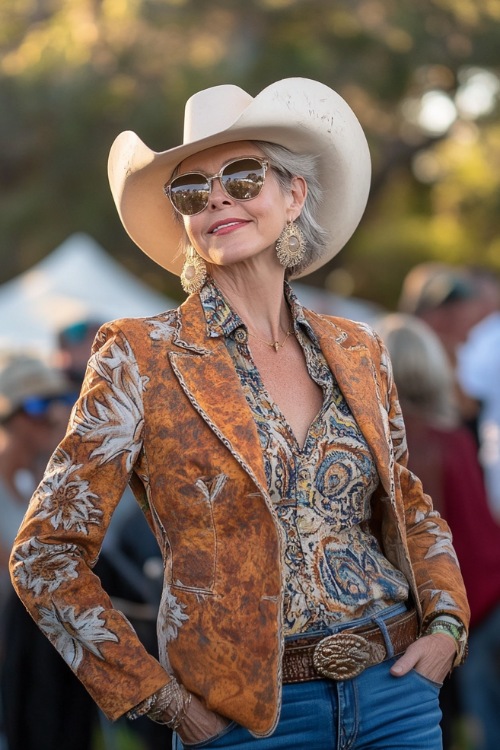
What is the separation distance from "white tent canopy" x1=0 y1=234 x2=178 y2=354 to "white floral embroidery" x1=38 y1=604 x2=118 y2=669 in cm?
798

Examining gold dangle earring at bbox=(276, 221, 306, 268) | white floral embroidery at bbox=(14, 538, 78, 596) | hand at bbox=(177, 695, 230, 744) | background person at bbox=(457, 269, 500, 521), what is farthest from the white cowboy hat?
background person at bbox=(457, 269, 500, 521)

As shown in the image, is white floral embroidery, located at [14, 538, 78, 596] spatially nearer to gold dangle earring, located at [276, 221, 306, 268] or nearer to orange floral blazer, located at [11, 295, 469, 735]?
orange floral blazer, located at [11, 295, 469, 735]

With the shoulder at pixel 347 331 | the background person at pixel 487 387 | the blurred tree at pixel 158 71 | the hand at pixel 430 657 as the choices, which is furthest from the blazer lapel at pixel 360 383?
the blurred tree at pixel 158 71

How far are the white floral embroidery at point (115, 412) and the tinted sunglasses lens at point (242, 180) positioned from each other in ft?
1.65

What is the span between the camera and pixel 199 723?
2785 millimetres

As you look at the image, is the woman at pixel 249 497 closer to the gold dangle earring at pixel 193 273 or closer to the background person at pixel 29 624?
the gold dangle earring at pixel 193 273

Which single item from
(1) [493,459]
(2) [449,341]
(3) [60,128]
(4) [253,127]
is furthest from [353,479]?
(3) [60,128]

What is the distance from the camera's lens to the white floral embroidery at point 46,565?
2.82 metres

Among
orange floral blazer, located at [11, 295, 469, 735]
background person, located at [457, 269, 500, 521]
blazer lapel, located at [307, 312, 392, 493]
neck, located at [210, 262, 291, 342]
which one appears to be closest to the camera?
orange floral blazer, located at [11, 295, 469, 735]

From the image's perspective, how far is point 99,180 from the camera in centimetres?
1608

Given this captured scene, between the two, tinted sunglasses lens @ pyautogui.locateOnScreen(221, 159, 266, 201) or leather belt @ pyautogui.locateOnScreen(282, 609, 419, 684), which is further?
tinted sunglasses lens @ pyautogui.locateOnScreen(221, 159, 266, 201)

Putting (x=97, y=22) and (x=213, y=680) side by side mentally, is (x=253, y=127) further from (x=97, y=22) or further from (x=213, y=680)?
(x=97, y=22)

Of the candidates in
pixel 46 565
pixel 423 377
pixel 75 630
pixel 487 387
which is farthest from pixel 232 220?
pixel 487 387

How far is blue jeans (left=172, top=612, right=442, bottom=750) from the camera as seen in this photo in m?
2.83
